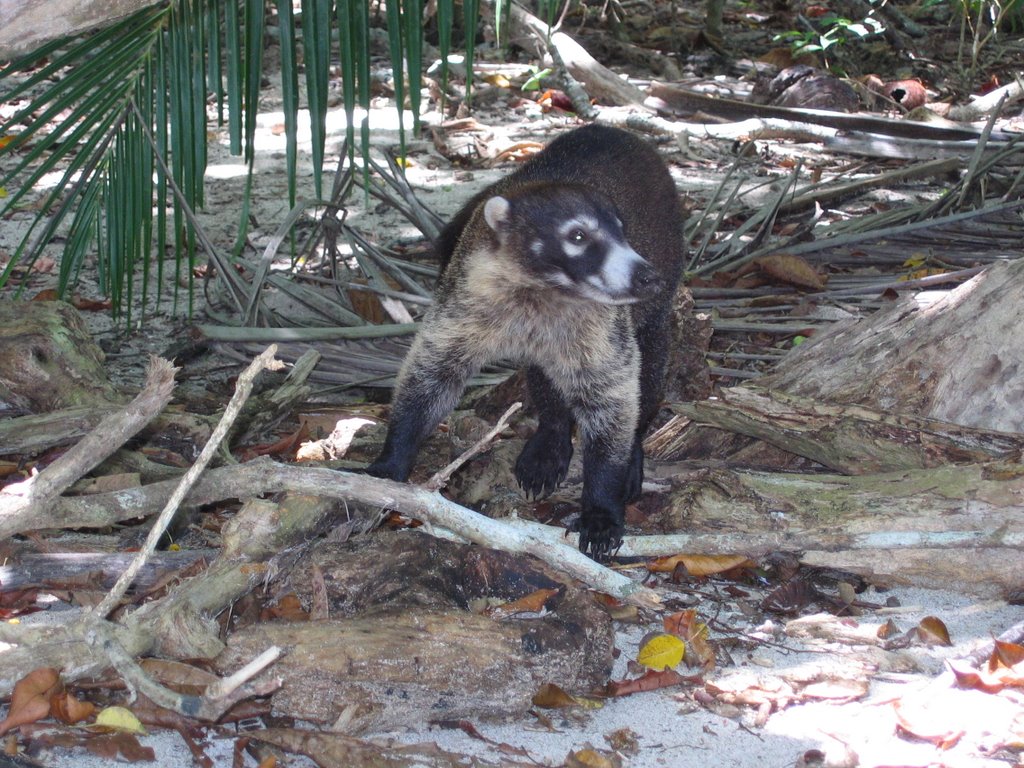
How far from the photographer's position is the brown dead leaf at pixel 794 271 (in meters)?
5.89

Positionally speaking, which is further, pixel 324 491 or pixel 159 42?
pixel 159 42

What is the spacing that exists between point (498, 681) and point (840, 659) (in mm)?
971

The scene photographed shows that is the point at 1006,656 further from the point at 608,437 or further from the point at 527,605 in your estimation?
the point at 608,437

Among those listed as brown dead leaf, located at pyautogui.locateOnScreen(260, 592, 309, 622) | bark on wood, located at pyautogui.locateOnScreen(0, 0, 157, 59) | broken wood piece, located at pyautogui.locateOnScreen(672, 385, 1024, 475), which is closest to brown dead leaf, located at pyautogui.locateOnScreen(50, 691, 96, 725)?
brown dead leaf, located at pyautogui.locateOnScreen(260, 592, 309, 622)

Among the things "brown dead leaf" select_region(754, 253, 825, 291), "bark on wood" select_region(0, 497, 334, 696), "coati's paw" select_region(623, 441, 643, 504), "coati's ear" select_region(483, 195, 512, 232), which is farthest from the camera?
"brown dead leaf" select_region(754, 253, 825, 291)

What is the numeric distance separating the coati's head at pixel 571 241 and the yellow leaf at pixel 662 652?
1.20m

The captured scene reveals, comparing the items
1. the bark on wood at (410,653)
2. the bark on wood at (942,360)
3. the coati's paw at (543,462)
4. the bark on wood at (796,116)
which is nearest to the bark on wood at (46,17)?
the bark on wood at (410,653)

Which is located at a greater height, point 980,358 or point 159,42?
point 159,42

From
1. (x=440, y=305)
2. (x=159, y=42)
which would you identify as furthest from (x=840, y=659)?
(x=159, y=42)

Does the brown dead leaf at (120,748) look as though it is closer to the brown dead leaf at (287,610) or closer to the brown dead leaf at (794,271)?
the brown dead leaf at (287,610)

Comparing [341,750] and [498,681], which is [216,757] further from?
[498,681]

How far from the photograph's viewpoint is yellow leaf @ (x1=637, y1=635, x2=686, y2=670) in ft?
10.0

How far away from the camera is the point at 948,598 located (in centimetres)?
345

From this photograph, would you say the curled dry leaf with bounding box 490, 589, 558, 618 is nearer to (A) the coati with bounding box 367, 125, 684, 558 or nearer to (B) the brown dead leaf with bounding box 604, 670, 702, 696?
(B) the brown dead leaf with bounding box 604, 670, 702, 696
